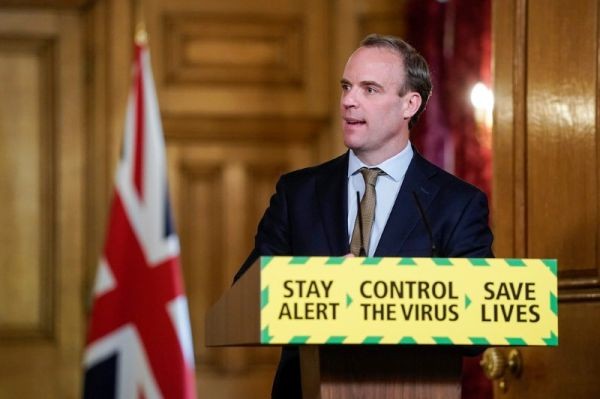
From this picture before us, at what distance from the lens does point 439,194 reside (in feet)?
8.98

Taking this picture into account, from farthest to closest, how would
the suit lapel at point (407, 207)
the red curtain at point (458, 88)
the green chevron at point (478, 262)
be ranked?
1. the red curtain at point (458, 88)
2. the suit lapel at point (407, 207)
3. the green chevron at point (478, 262)

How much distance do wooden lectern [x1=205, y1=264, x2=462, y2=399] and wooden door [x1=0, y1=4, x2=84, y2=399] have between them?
308 cm

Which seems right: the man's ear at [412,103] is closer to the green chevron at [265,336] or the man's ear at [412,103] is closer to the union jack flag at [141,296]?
the green chevron at [265,336]

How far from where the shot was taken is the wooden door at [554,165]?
349 cm

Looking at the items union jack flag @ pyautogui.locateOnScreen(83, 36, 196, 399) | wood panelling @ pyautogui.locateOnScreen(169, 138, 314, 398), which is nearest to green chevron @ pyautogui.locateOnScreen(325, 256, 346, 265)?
union jack flag @ pyautogui.locateOnScreen(83, 36, 196, 399)

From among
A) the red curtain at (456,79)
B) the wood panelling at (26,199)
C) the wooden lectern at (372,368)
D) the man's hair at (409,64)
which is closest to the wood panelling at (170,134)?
the wood panelling at (26,199)

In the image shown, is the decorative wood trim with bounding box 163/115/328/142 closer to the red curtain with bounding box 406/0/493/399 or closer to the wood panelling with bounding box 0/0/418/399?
the wood panelling with bounding box 0/0/418/399

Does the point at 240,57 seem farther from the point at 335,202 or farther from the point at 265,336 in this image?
the point at 265,336

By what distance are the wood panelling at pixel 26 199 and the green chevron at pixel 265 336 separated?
3389mm

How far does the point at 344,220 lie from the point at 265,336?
0.68 metres

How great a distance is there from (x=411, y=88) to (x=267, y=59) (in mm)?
2615

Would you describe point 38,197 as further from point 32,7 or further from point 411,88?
point 411,88

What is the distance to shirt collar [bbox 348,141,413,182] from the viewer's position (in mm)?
2789

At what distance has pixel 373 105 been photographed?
110 inches
